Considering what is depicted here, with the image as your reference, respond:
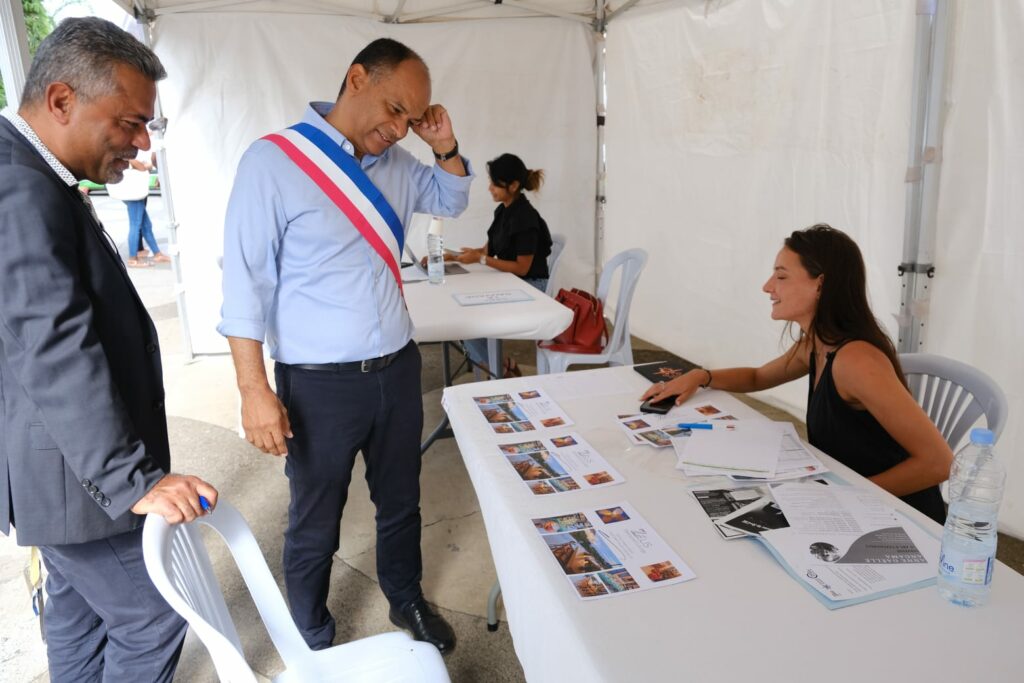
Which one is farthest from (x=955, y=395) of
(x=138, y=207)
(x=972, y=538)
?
(x=138, y=207)

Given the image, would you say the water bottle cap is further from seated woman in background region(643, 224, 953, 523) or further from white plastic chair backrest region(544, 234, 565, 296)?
white plastic chair backrest region(544, 234, 565, 296)

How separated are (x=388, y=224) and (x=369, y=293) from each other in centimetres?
18

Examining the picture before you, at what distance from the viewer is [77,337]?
1.01 m

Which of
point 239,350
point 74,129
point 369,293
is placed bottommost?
point 239,350

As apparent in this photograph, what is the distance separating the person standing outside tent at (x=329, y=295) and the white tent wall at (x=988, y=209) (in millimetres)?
1726

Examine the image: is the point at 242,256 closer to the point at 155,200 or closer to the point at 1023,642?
the point at 1023,642

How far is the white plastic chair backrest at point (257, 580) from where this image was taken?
115cm

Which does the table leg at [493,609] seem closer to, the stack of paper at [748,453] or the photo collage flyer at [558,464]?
the photo collage flyer at [558,464]

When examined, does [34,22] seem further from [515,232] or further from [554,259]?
[554,259]

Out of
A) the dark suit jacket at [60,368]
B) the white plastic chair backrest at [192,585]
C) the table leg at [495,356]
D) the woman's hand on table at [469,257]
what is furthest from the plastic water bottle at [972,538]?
the woman's hand on table at [469,257]

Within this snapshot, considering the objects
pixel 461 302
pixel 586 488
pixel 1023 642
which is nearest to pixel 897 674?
pixel 1023 642

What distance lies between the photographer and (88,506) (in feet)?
3.59

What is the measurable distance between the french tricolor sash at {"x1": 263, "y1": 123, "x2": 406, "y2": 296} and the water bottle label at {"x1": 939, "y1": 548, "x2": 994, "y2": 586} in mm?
1209

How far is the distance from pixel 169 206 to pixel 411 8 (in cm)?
200
